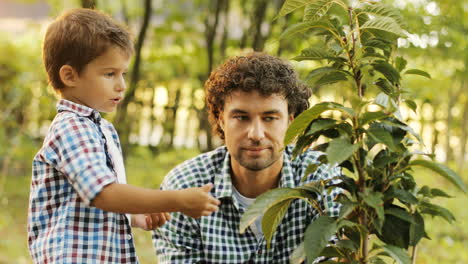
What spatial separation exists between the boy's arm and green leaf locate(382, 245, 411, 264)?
544mm

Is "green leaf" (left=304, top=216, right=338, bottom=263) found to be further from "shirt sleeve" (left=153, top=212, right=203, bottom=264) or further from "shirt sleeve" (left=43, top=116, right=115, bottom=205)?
"shirt sleeve" (left=153, top=212, right=203, bottom=264)

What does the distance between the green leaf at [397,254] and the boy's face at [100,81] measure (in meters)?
1.07

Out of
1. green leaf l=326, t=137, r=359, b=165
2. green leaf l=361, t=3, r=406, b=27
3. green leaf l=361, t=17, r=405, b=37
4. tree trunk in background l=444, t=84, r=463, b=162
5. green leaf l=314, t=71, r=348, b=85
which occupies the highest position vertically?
tree trunk in background l=444, t=84, r=463, b=162

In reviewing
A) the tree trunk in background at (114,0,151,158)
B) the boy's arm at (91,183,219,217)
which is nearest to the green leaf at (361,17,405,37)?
the boy's arm at (91,183,219,217)

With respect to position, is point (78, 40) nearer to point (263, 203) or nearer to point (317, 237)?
point (263, 203)

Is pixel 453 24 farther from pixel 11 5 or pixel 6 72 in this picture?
pixel 11 5

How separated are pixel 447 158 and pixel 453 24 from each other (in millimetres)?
5221

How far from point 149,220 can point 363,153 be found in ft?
3.30

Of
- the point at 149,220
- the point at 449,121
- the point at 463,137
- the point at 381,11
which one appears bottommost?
the point at 149,220

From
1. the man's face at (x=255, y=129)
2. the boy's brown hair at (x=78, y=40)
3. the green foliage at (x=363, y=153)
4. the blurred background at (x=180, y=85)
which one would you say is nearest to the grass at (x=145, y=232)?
the blurred background at (x=180, y=85)

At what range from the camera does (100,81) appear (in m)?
2.00

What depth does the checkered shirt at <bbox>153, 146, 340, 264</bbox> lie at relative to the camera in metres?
2.64

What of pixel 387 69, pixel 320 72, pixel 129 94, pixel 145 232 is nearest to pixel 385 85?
pixel 387 69

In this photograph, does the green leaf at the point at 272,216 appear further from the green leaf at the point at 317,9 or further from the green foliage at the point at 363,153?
the green leaf at the point at 317,9
